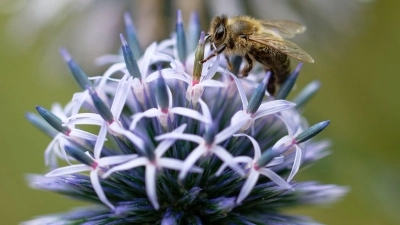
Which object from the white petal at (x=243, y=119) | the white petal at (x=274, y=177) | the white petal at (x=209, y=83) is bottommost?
the white petal at (x=274, y=177)

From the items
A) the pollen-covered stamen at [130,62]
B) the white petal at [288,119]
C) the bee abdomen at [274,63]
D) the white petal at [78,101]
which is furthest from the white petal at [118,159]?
the bee abdomen at [274,63]

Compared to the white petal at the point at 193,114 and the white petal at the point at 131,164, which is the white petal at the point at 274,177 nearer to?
the white petal at the point at 193,114

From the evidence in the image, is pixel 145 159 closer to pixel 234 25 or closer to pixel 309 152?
pixel 234 25

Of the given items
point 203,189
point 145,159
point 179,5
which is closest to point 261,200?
point 203,189

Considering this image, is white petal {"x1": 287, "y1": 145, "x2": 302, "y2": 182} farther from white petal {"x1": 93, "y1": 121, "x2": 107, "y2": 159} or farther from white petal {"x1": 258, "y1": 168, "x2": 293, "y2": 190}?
white petal {"x1": 93, "y1": 121, "x2": 107, "y2": 159}

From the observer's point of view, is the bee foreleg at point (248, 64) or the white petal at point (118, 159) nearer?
the white petal at point (118, 159)

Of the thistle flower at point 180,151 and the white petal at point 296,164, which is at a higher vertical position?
the thistle flower at point 180,151

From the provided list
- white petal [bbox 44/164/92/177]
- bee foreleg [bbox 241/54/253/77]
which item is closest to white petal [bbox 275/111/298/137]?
bee foreleg [bbox 241/54/253/77]
